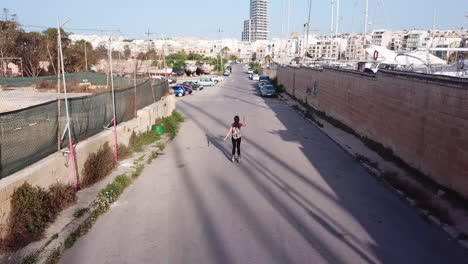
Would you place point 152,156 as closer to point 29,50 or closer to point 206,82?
point 29,50

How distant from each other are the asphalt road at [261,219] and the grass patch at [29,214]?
2.46ft

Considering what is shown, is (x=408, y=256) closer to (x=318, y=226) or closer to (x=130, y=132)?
(x=318, y=226)

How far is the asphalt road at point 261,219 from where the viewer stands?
257 inches

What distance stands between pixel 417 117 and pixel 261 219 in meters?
6.63

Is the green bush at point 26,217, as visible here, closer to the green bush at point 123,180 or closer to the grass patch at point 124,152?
the green bush at point 123,180

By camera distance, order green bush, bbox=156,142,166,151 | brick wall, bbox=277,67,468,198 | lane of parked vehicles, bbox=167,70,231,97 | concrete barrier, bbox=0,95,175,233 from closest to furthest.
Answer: concrete barrier, bbox=0,95,175,233
brick wall, bbox=277,67,468,198
green bush, bbox=156,142,166,151
lane of parked vehicles, bbox=167,70,231,97

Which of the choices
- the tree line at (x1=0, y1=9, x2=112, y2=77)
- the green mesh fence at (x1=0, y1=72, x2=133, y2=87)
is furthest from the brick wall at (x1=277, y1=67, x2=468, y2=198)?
the tree line at (x1=0, y1=9, x2=112, y2=77)

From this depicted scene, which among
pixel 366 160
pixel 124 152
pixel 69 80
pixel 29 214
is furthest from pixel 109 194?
pixel 69 80

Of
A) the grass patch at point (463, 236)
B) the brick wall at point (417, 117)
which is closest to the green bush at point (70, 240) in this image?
the grass patch at point (463, 236)

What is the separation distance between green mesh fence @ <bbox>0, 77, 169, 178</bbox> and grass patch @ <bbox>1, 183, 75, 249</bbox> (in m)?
0.59

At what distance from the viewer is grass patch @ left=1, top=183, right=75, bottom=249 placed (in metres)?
6.28

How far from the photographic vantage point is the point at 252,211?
8.50 m

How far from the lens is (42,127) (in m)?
8.46

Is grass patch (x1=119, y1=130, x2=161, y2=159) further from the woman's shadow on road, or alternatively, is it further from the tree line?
the tree line
